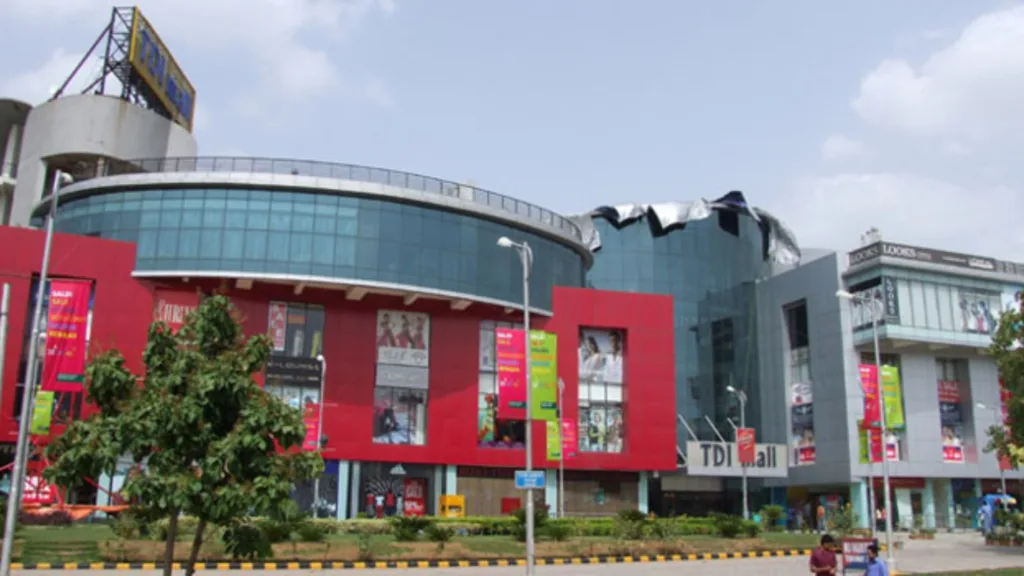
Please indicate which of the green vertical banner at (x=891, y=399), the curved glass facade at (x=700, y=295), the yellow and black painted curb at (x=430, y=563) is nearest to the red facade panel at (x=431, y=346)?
the curved glass facade at (x=700, y=295)

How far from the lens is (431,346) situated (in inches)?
2039

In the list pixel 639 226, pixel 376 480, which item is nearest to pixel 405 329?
pixel 376 480

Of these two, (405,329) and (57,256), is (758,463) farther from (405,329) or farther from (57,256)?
(57,256)

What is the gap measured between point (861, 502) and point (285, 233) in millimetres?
41863

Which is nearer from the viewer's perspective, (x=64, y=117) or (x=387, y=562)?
(x=387, y=562)

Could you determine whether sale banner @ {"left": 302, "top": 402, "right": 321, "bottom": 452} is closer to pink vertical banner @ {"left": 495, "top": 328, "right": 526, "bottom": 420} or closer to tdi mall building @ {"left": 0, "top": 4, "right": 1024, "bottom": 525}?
tdi mall building @ {"left": 0, "top": 4, "right": 1024, "bottom": 525}

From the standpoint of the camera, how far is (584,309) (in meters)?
56.0

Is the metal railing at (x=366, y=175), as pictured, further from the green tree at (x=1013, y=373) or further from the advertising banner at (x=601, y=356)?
the green tree at (x=1013, y=373)

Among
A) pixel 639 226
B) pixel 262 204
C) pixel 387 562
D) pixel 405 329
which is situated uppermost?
pixel 639 226

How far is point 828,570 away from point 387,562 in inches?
638


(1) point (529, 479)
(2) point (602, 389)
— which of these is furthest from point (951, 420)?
(1) point (529, 479)

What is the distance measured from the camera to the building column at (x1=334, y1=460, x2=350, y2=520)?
48312 millimetres

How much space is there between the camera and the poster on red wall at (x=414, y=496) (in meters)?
51.1

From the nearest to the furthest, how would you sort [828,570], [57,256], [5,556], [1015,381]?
[828,570] → [5,556] → [1015,381] → [57,256]
